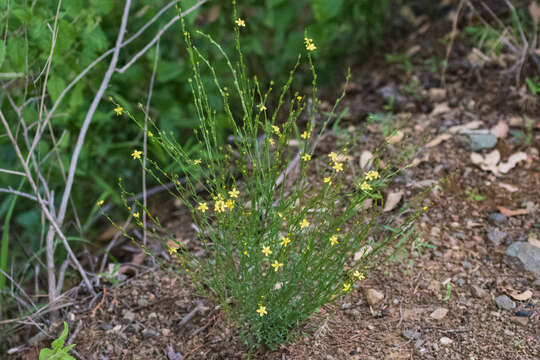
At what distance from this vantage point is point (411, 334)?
6.54 feet

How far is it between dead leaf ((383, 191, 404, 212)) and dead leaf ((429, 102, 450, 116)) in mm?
717

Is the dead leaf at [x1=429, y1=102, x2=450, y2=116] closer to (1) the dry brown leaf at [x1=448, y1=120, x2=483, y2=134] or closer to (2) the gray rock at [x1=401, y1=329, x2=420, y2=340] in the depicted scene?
(1) the dry brown leaf at [x1=448, y1=120, x2=483, y2=134]

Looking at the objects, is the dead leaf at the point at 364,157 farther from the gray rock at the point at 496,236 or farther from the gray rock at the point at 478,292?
A: the gray rock at the point at 478,292

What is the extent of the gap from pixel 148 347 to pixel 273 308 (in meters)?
0.59

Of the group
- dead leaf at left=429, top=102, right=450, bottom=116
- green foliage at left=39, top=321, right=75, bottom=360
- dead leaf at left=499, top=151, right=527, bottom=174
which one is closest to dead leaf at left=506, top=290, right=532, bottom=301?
dead leaf at left=499, top=151, right=527, bottom=174

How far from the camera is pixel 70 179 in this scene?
7.27ft

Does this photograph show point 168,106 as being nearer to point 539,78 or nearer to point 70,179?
point 70,179

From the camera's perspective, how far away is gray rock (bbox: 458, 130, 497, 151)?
273 centimetres

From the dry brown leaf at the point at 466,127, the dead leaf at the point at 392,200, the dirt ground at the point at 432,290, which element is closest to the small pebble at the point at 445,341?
the dirt ground at the point at 432,290

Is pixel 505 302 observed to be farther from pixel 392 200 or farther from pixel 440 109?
pixel 440 109

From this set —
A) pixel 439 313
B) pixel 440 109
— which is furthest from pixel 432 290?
pixel 440 109

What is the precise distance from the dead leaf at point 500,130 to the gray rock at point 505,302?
3.32 ft

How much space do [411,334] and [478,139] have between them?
1240mm

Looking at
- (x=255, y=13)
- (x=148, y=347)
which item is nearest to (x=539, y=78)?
(x=255, y=13)
